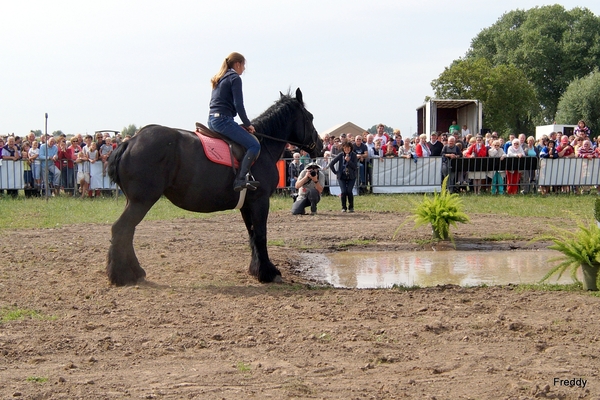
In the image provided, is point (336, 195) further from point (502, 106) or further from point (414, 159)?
point (502, 106)

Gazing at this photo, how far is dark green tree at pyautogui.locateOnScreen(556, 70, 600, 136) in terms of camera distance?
6259cm

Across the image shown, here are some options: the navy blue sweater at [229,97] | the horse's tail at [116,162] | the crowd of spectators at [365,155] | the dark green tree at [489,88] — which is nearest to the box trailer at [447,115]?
the crowd of spectators at [365,155]

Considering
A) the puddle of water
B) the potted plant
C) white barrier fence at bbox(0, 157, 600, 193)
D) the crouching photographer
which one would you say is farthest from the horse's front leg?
white barrier fence at bbox(0, 157, 600, 193)

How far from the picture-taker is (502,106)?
63.5 m

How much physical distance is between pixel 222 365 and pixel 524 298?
3.96 metres

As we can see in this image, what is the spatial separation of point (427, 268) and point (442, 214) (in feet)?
7.81

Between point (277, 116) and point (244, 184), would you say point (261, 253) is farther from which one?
point (277, 116)

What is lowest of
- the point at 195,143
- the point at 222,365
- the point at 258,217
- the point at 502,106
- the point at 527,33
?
the point at 222,365

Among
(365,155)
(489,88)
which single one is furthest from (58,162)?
(489,88)

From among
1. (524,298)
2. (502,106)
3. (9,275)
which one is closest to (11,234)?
(9,275)

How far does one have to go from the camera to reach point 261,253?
30.0 ft

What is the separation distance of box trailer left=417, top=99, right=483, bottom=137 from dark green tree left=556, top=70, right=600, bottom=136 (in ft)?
106

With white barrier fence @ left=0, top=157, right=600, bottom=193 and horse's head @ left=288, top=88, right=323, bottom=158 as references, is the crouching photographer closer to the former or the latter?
white barrier fence @ left=0, top=157, right=600, bottom=193

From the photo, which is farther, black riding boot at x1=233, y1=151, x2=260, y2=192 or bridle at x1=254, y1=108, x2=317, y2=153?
bridle at x1=254, y1=108, x2=317, y2=153
